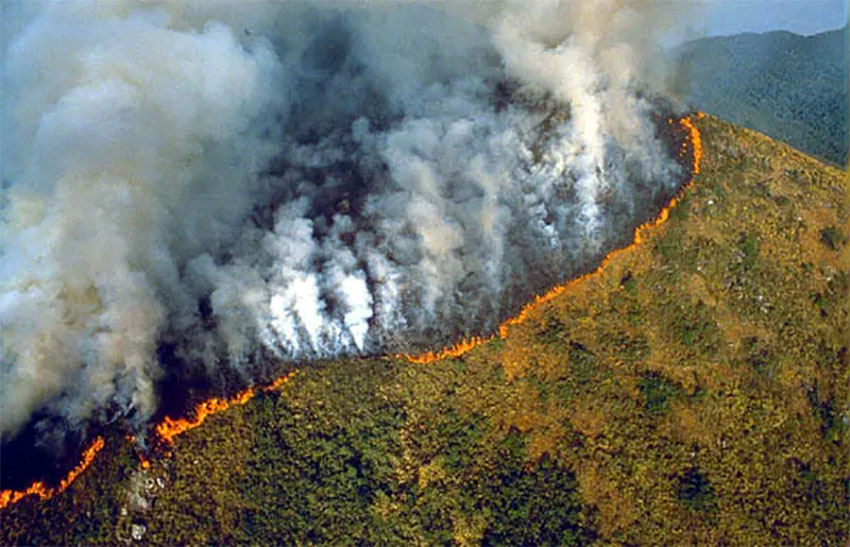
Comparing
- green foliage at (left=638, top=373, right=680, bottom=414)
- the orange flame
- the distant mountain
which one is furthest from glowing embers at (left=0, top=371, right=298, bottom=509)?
the distant mountain

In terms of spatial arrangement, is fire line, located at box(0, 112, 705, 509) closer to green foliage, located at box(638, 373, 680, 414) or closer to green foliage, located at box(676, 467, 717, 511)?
green foliage, located at box(638, 373, 680, 414)

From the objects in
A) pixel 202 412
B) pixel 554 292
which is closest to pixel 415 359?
pixel 554 292

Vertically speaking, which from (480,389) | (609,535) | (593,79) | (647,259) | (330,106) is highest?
(593,79)

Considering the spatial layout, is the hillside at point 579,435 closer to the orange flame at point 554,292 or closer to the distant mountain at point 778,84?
the orange flame at point 554,292

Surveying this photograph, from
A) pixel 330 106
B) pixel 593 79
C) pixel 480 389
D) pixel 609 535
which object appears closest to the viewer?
pixel 609 535

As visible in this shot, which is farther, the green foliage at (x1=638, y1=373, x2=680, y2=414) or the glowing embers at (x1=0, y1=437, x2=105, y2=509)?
the green foliage at (x1=638, y1=373, x2=680, y2=414)

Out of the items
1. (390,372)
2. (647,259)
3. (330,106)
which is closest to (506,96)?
(330,106)

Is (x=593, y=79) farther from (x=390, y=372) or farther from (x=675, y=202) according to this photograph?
Result: (x=390, y=372)
